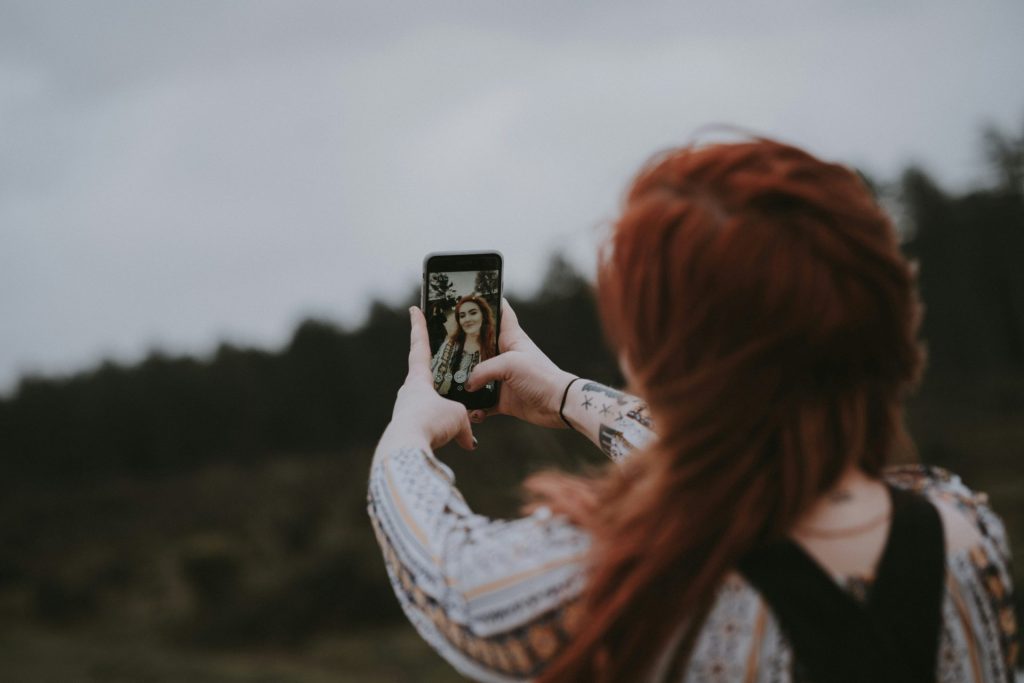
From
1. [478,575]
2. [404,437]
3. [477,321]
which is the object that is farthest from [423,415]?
[477,321]

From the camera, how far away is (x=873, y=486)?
42.0 inches

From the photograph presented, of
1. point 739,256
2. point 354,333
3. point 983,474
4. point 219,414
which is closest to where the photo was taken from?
point 739,256

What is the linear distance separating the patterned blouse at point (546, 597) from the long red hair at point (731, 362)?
0.03m

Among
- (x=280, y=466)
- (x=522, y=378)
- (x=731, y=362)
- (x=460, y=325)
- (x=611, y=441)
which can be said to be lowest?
(x=280, y=466)

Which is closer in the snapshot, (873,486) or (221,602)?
(873,486)

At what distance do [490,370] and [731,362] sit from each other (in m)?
0.78

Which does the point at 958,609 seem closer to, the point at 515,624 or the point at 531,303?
the point at 515,624

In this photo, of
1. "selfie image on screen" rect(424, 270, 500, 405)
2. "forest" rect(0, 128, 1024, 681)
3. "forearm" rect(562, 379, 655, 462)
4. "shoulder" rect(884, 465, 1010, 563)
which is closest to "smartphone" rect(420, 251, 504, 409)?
"selfie image on screen" rect(424, 270, 500, 405)

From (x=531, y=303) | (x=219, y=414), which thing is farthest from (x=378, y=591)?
(x=219, y=414)

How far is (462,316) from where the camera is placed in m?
1.73

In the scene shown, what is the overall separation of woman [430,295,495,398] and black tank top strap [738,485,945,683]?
0.85 metres

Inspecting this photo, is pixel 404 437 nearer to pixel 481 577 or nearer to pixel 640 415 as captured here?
pixel 481 577

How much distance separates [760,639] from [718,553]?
12cm

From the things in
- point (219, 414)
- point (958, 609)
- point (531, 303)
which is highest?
point (958, 609)
